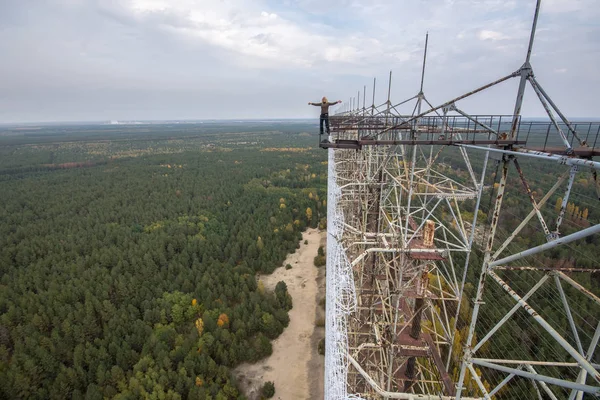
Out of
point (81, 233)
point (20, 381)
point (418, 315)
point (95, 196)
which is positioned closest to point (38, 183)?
point (95, 196)

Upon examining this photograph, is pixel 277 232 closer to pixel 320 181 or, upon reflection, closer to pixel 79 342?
pixel 79 342

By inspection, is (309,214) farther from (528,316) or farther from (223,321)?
(528,316)

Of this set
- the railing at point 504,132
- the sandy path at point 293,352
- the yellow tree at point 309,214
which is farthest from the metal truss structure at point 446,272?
the yellow tree at point 309,214

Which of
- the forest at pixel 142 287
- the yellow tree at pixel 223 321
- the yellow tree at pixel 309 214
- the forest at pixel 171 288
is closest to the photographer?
the forest at pixel 171 288

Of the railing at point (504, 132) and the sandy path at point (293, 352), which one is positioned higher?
the railing at point (504, 132)

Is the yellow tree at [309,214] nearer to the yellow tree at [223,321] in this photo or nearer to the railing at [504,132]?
the yellow tree at [223,321]

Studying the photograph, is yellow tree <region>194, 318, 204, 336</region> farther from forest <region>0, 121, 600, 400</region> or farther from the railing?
the railing

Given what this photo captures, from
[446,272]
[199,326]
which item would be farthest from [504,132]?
[199,326]
